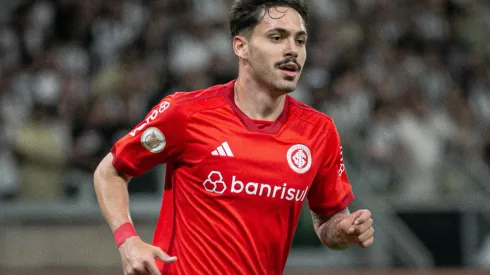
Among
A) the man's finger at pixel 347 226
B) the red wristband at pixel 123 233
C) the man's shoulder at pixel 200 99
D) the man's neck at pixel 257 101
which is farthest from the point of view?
the man's neck at pixel 257 101

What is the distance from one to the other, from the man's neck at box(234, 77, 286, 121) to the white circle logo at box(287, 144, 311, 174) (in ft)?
0.67

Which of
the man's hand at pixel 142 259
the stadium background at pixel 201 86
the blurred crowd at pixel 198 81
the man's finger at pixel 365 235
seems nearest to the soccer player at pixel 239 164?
the man's finger at pixel 365 235

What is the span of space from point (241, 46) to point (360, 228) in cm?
108

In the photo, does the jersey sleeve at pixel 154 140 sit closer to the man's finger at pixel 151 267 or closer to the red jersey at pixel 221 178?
the red jersey at pixel 221 178

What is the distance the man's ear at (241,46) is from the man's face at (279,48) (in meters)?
0.05

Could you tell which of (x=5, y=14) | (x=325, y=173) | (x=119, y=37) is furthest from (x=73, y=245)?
(x=325, y=173)

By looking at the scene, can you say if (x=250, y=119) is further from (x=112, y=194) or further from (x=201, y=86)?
(x=201, y=86)

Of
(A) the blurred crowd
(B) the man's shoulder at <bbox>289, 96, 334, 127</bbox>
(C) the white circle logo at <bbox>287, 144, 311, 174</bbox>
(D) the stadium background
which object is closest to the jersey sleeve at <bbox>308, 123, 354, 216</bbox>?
(B) the man's shoulder at <bbox>289, 96, 334, 127</bbox>

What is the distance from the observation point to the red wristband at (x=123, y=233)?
3.97 metres

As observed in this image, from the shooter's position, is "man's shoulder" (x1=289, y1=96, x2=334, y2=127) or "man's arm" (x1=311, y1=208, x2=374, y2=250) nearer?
"man's arm" (x1=311, y1=208, x2=374, y2=250)

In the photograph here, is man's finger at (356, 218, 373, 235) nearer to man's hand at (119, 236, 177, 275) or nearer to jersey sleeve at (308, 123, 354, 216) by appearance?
jersey sleeve at (308, 123, 354, 216)

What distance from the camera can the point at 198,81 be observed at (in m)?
9.97

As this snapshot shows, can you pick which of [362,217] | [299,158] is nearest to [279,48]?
[299,158]

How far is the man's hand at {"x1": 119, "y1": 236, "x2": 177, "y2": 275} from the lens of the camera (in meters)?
3.76
